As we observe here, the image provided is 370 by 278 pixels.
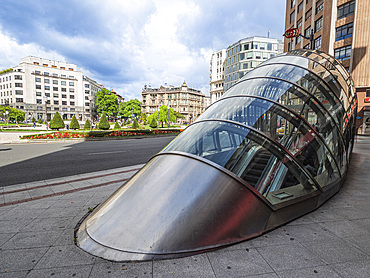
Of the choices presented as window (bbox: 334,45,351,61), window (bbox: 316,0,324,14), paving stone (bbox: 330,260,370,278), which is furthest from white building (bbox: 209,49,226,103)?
paving stone (bbox: 330,260,370,278)

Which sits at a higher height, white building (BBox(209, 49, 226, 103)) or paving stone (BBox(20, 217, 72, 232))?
white building (BBox(209, 49, 226, 103))

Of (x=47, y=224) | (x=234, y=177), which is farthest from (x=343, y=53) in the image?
(x=47, y=224)

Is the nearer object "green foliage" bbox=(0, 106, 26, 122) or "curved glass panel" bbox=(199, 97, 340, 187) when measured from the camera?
"curved glass panel" bbox=(199, 97, 340, 187)

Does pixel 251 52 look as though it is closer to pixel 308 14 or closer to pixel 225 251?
pixel 308 14

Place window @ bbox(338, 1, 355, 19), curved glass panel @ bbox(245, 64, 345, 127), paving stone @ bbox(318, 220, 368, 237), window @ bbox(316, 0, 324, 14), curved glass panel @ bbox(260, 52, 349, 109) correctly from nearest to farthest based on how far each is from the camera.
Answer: paving stone @ bbox(318, 220, 368, 237) < curved glass panel @ bbox(245, 64, 345, 127) < curved glass panel @ bbox(260, 52, 349, 109) < window @ bbox(338, 1, 355, 19) < window @ bbox(316, 0, 324, 14)

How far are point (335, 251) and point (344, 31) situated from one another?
117 feet

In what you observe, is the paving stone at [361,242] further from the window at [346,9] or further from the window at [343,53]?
the window at [346,9]

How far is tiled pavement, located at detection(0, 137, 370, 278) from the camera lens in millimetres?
2627

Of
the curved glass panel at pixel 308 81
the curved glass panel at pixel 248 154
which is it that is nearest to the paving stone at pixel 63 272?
the curved glass panel at pixel 248 154

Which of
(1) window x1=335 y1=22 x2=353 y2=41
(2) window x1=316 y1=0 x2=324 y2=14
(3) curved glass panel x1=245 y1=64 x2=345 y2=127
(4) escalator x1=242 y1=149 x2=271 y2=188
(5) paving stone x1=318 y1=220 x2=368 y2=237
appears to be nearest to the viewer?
(5) paving stone x1=318 y1=220 x2=368 y2=237

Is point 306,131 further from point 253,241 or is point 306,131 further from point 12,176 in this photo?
point 12,176

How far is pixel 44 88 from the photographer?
259 feet

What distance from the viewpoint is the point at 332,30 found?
2848 centimetres

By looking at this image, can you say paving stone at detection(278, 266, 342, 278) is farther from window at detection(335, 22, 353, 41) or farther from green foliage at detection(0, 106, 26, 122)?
green foliage at detection(0, 106, 26, 122)
